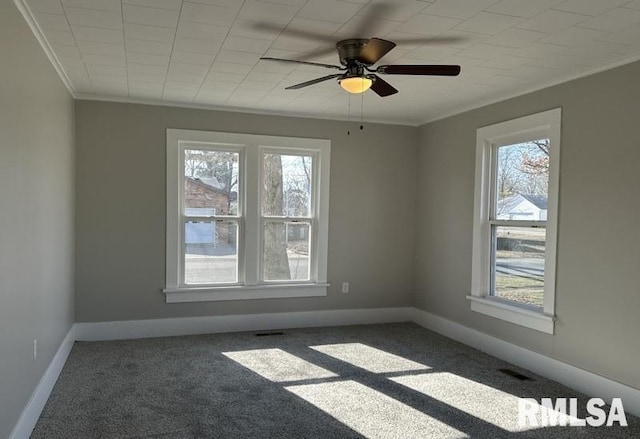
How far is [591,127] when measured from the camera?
356 centimetres

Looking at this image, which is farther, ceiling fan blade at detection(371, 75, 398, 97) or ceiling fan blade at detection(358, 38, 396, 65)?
ceiling fan blade at detection(371, 75, 398, 97)

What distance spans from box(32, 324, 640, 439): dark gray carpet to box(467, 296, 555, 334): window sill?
39cm

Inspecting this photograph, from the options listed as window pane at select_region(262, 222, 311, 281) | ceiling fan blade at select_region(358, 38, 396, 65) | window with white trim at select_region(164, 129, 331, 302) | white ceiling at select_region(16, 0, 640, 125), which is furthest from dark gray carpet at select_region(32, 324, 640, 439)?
white ceiling at select_region(16, 0, 640, 125)

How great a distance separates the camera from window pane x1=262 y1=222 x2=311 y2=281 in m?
5.39

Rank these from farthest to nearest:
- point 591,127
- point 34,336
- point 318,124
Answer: point 318,124, point 591,127, point 34,336

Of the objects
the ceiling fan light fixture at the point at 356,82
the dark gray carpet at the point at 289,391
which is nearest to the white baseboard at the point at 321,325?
the dark gray carpet at the point at 289,391

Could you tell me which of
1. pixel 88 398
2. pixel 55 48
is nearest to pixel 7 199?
pixel 55 48

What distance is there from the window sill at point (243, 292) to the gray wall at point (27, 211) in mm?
1191

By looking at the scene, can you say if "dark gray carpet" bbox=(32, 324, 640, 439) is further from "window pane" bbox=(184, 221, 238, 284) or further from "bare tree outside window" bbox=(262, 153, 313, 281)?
"bare tree outside window" bbox=(262, 153, 313, 281)

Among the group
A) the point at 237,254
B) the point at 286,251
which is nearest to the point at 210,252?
the point at 237,254

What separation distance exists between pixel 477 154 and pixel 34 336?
3.96 metres

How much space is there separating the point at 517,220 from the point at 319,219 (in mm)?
2111

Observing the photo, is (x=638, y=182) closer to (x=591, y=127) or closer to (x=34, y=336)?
(x=591, y=127)

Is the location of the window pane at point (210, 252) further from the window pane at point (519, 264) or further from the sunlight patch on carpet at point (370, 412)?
the window pane at point (519, 264)
